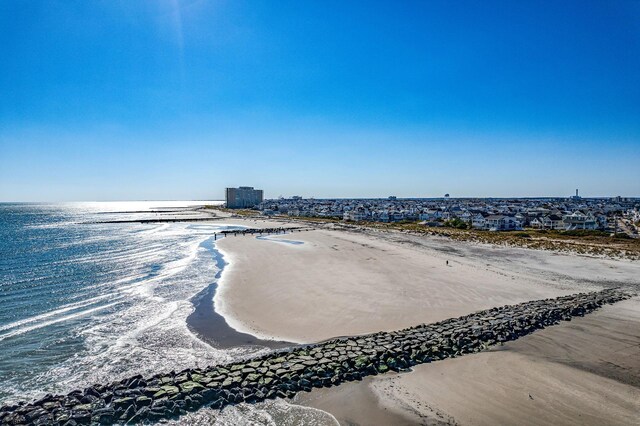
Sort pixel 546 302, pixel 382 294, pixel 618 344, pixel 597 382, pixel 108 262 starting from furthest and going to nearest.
A: pixel 108 262, pixel 382 294, pixel 546 302, pixel 618 344, pixel 597 382

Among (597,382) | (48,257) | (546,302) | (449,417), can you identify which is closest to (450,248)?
(546,302)

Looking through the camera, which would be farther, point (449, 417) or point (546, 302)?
point (546, 302)

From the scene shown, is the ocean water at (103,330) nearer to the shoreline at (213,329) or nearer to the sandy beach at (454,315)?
the shoreline at (213,329)

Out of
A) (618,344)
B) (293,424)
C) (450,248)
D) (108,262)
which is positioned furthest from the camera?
(450,248)

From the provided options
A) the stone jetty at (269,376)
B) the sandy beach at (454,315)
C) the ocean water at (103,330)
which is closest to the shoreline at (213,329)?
the ocean water at (103,330)

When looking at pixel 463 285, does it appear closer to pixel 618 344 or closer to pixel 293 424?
pixel 618 344

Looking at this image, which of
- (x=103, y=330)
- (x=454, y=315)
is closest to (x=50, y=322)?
(x=103, y=330)
